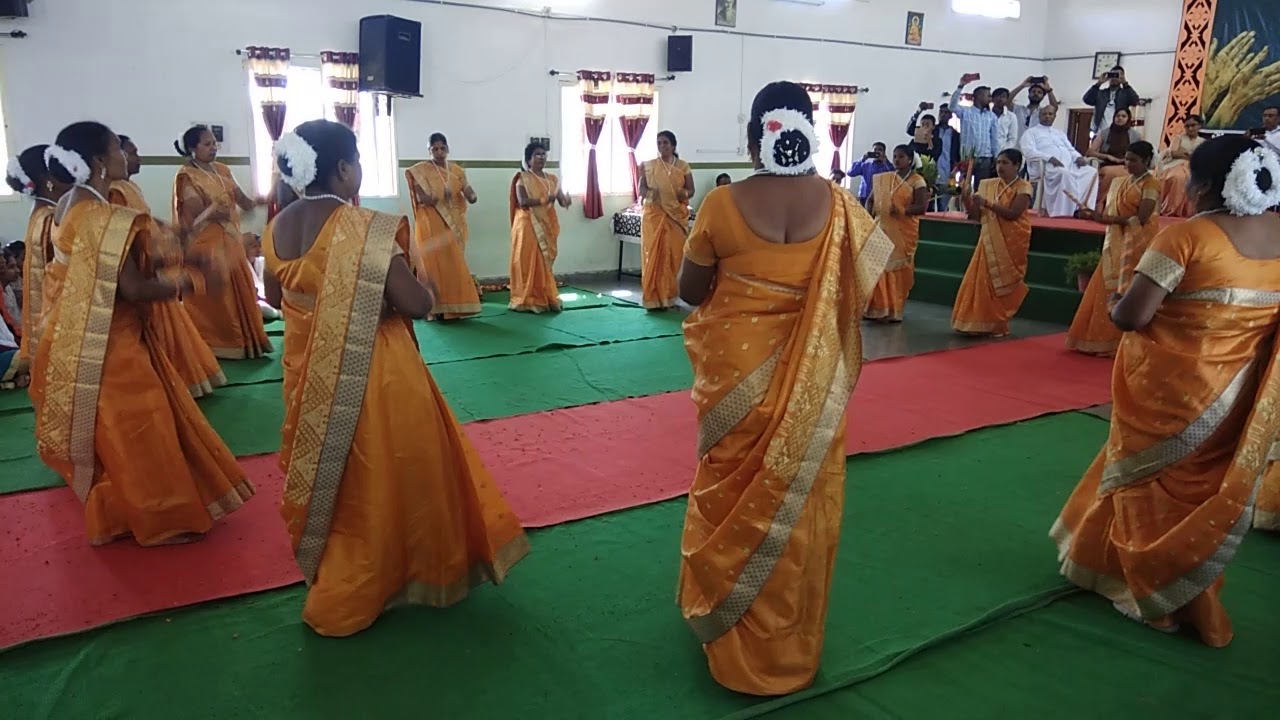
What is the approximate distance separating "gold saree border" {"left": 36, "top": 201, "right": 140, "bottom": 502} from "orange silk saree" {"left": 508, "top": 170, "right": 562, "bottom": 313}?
5.52 meters

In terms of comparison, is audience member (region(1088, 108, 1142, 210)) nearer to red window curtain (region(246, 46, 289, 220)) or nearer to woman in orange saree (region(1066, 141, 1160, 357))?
woman in orange saree (region(1066, 141, 1160, 357))

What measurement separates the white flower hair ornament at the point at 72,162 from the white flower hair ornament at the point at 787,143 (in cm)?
246

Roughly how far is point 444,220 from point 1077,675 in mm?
6867

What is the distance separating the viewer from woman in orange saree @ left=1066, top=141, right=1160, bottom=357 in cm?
616

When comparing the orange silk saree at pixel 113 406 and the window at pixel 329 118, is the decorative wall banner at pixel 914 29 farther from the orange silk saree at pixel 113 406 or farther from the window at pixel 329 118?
the orange silk saree at pixel 113 406

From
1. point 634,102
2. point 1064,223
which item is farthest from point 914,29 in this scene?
point 1064,223

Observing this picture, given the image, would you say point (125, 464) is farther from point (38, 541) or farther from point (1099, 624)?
A: point (1099, 624)

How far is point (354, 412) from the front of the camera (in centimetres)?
257

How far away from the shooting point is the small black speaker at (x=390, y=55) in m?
8.88

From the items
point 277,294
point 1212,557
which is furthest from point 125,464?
point 1212,557

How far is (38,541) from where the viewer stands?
11.2 ft

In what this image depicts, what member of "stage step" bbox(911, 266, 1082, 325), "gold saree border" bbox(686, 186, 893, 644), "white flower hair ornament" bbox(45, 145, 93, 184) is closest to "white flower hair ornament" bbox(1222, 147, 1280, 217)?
"gold saree border" bbox(686, 186, 893, 644)

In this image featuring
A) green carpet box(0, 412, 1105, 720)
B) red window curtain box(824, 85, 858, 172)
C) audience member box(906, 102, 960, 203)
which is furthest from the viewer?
red window curtain box(824, 85, 858, 172)

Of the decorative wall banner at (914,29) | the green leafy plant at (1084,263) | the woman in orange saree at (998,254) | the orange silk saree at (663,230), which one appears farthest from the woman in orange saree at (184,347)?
the decorative wall banner at (914,29)
